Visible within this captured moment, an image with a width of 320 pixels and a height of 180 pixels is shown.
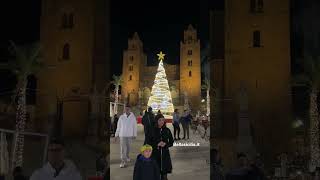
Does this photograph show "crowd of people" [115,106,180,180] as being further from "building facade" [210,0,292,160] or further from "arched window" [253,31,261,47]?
"arched window" [253,31,261,47]

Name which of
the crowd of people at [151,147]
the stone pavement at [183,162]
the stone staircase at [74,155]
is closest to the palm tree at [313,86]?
the stone pavement at [183,162]

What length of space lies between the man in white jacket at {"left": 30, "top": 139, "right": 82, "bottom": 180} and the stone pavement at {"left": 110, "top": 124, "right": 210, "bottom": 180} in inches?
206

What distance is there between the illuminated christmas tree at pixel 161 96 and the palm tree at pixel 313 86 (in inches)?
287

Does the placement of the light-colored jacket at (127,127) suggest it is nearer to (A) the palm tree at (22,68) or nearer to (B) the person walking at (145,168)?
(A) the palm tree at (22,68)

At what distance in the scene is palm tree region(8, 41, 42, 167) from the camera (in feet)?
29.7

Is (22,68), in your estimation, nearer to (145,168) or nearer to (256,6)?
(145,168)

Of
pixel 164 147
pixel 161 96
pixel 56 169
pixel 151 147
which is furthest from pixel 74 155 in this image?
pixel 161 96

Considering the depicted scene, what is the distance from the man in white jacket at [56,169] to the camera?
3.37m

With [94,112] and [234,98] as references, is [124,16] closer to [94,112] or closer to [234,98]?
[94,112]

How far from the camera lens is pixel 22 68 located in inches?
361

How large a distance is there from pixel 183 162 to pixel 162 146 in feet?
8.19

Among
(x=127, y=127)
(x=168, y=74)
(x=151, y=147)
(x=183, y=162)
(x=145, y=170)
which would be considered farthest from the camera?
(x=168, y=74)

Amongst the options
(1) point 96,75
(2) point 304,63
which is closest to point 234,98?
(2) point 304,63

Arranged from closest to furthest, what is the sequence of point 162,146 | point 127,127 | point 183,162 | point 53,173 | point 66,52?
point 53,173 < point 162,146 < point 127,127 < point 183,162 < point 66,52
